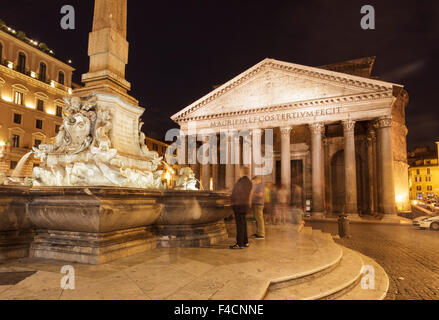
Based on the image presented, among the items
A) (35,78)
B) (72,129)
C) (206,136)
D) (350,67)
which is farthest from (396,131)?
(35,78)

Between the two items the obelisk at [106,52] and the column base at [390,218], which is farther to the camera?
the column base at [390,218]

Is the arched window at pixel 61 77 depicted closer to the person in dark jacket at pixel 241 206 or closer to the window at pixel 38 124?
the window at pixel 38 124

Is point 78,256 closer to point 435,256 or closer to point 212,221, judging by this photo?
point 212,221

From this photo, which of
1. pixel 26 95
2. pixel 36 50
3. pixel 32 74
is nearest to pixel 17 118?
pixel 26 95

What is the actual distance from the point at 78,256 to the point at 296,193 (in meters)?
29.3

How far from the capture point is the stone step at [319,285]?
3.54 m

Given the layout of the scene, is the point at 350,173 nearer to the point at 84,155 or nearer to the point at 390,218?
the point at 390,218

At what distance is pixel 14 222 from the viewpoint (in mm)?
4465

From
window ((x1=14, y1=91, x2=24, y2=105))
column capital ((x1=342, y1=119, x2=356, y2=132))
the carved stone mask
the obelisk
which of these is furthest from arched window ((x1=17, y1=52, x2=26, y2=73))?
column capital ((x1=342, y1=119, x2=356, y2=132))

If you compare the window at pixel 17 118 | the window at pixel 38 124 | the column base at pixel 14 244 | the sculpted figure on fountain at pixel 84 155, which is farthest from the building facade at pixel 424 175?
the column base at pixel 14 244

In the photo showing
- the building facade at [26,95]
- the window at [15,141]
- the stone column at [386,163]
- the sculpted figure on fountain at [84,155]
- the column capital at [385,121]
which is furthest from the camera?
the window at [15,141]

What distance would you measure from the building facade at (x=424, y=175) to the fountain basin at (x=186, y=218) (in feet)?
225

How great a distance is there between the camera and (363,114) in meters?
23.0
